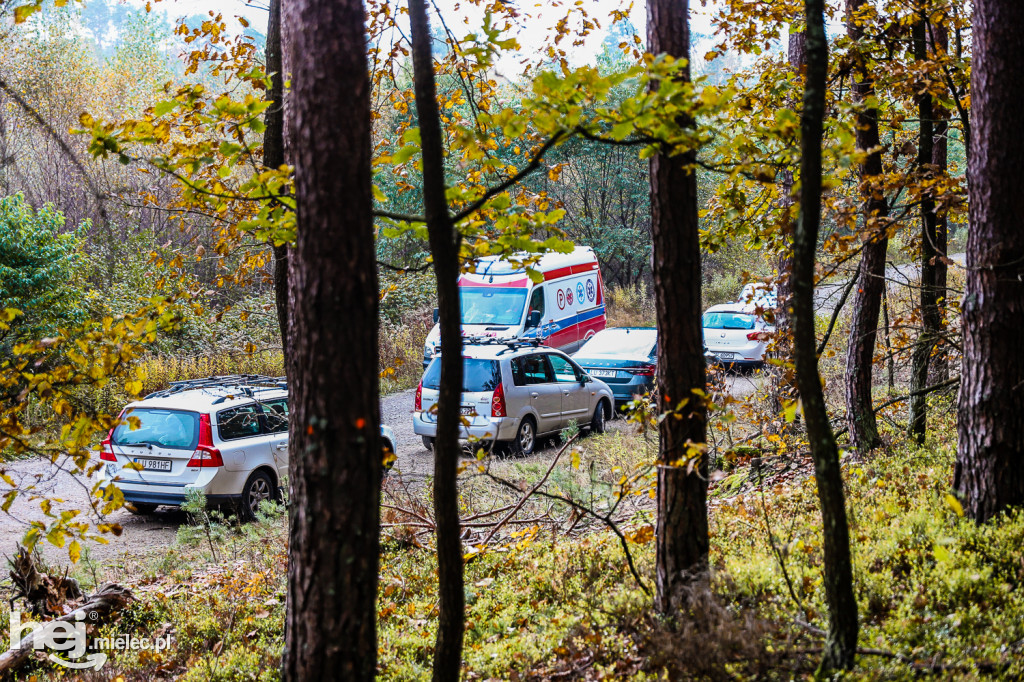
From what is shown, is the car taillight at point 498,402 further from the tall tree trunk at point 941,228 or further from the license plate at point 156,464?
the tall tree trunk at point 941,228

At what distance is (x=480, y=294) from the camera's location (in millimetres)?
18141

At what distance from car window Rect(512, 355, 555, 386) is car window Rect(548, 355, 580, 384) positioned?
0.36 meters

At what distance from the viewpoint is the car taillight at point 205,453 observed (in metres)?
9.20

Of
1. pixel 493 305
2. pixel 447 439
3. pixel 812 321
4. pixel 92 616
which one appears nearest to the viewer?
pixel 812 321

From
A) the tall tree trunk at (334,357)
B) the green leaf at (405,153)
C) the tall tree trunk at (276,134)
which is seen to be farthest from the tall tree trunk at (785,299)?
the tall tree trunk at (276,134)

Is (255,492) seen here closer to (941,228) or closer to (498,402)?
(498,402)

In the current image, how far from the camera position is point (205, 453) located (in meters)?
9.21

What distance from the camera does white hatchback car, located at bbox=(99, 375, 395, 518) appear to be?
9211 mm

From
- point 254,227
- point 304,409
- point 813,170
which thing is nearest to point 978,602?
point 813,170

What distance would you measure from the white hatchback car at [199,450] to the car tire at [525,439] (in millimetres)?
4105

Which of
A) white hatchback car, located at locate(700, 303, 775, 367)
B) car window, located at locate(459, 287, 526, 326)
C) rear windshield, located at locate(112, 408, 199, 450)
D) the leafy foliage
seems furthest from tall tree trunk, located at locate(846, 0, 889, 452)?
the leafy foliage

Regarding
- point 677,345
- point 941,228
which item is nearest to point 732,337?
point 941,228

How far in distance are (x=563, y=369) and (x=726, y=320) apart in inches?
314

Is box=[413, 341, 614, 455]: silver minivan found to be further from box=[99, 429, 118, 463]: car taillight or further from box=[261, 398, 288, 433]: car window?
box=[99, 429, 118, 463]: car taillight
